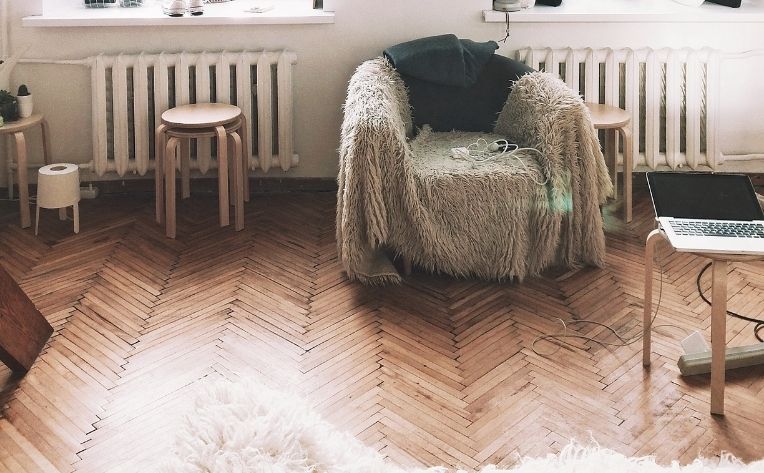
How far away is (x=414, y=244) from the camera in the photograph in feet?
11.4

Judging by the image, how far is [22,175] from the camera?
156 inches

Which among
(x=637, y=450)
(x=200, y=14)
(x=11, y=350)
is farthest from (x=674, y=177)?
(x=200, y=14)

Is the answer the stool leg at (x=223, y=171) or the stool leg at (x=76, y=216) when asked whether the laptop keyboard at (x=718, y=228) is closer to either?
the stool leg at (x=223, y=171)

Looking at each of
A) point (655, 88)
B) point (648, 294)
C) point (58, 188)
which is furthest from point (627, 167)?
point (58, 188)

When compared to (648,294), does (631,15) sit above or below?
above

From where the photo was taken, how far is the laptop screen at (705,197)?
268 cm

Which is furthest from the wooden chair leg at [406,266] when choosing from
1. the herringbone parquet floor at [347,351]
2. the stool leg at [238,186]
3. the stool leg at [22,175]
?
the stool leg at [22,175]

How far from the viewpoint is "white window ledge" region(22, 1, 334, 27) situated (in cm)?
414

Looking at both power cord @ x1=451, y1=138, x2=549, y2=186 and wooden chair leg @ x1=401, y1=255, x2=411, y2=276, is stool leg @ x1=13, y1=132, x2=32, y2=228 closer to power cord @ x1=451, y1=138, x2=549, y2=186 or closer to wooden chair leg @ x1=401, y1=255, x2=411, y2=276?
wooden chair leg @ x1=401, y1=255, x2=411, y2=276

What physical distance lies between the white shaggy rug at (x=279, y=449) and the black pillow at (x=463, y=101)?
1825 mm

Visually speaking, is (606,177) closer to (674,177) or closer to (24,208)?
(674,177)

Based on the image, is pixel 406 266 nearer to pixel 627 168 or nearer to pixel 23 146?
pixel 627 168

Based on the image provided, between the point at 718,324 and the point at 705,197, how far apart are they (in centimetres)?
39

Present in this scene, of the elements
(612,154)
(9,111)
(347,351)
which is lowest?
(347,351)
